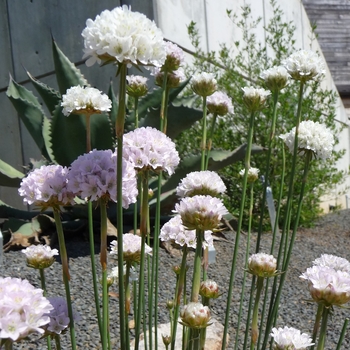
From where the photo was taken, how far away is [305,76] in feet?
4.32

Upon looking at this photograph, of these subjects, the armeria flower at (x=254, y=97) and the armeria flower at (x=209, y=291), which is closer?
the armeria flower at (x=209, y=291)

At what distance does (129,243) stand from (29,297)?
56cm

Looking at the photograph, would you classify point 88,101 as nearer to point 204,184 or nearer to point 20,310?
point 204,184

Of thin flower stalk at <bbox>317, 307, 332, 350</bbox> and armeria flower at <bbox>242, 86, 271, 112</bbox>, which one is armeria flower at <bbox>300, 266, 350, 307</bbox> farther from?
armeria flower at <bbox>242, 86, 271, 112</bbox>

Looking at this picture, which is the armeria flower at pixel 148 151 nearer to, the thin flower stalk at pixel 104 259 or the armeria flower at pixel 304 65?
the thin flower stalk at pixel 104 259

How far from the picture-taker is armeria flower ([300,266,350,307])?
0.93m

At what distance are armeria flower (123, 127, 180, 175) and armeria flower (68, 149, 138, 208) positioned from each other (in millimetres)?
53

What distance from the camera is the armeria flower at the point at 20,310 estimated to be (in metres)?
0.62

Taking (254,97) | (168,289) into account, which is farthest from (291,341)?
(168,289)

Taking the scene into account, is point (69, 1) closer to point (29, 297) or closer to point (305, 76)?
point (305, 76)

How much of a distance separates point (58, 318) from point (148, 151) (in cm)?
34

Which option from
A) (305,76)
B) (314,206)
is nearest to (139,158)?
(305,76)

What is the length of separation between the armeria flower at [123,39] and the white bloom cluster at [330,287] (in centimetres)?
46

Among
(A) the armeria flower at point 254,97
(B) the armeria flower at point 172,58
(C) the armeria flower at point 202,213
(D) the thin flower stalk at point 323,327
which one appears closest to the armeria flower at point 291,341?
(D) the thin flower stalk at point 323,327
